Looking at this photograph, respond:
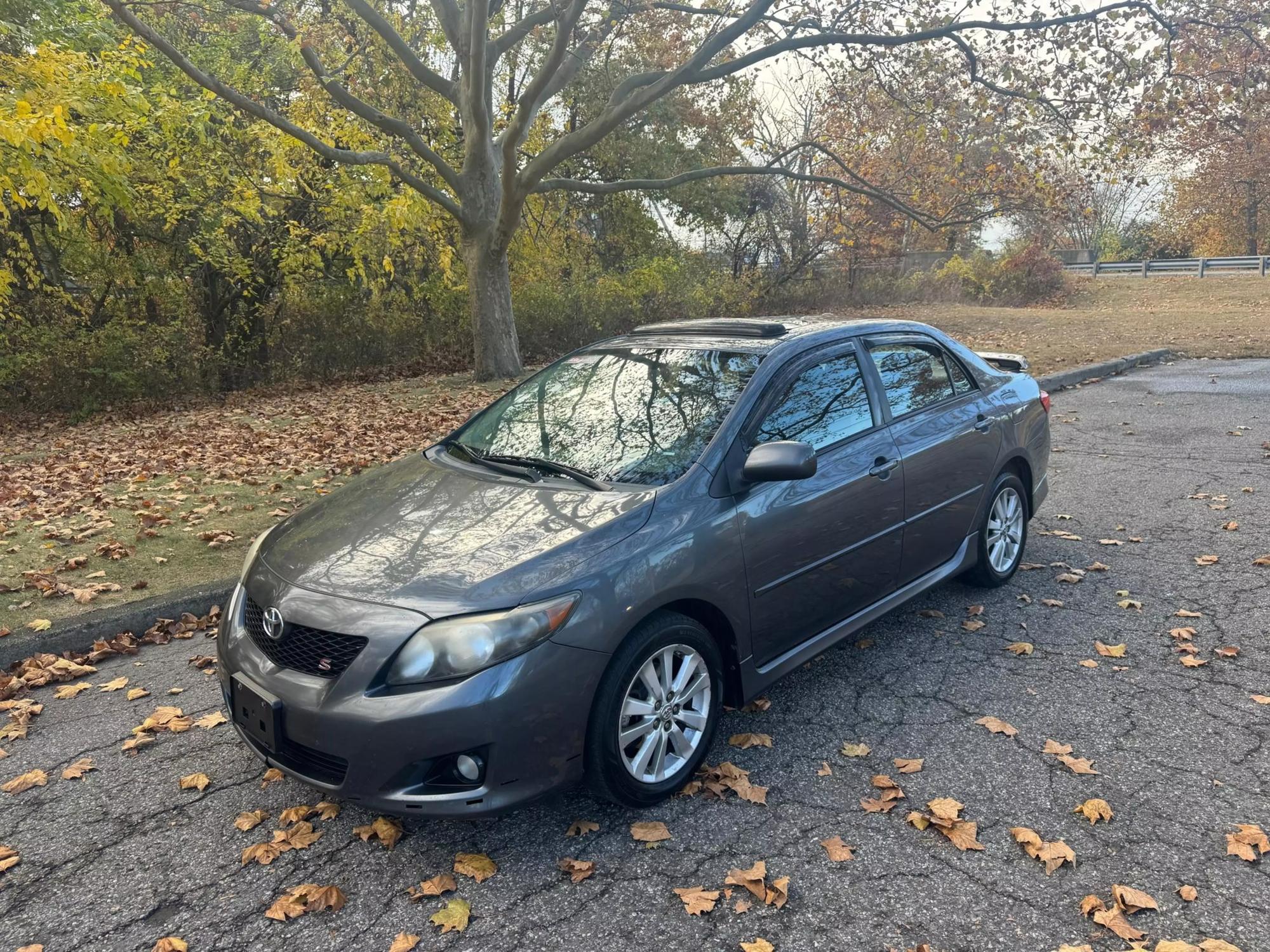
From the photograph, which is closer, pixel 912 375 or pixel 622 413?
pixel 622 413

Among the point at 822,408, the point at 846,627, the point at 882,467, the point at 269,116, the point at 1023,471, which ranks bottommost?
the point at 846,627

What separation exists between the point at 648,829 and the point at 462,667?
0.93 meters

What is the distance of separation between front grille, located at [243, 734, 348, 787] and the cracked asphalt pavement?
34 centimetres

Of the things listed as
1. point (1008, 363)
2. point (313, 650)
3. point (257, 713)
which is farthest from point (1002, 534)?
point (257, 713)

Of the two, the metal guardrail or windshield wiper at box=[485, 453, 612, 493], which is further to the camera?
the metal guardrail

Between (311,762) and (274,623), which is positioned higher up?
(274,623)

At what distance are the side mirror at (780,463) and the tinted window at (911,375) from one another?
1.13 metres

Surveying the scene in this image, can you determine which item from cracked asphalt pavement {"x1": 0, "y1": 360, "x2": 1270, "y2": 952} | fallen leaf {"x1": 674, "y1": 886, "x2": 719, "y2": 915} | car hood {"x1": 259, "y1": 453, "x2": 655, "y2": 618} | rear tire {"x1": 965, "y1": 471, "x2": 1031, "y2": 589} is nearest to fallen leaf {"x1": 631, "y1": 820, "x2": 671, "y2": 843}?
cracked asphalt pavement {"x1": 0, "y1": 360, "x2": 1270, "y2": 952}

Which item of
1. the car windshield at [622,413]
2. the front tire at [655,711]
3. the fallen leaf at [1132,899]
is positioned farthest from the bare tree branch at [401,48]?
the fallen leaf at [1132,899]

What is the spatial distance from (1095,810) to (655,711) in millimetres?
1568

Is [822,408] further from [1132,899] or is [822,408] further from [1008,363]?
[1008,363]

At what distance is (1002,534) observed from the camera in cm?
511

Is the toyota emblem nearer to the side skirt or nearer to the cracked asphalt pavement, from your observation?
the cracked asphalt pavement

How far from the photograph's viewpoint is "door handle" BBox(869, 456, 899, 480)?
401 centimetres
